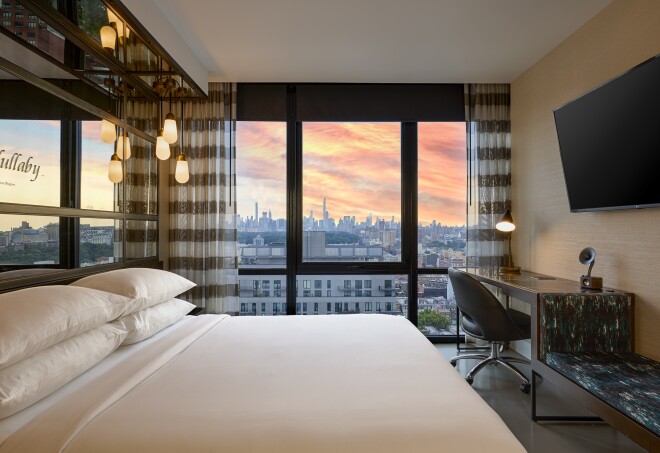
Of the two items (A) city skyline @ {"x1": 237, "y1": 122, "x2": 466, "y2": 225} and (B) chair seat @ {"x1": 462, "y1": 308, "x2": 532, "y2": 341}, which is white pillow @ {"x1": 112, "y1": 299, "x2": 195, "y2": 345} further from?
(B) chair seat @ {"x1": 462, "y1": 308, "x2": 532, "y2": 341}

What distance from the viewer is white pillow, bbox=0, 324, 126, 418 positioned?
1184mm

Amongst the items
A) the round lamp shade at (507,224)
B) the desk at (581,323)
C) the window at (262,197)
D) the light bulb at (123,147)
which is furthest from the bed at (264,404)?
the window at (262,197)

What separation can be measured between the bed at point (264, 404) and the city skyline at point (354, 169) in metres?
2.19

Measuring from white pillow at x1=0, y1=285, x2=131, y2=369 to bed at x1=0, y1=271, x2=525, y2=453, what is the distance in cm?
21

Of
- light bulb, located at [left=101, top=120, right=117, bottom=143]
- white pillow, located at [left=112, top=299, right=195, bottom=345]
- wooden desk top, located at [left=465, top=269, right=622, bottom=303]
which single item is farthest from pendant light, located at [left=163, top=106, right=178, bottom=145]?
wooden desk top, located at [left=465, top=269, right=622, bottom=303]

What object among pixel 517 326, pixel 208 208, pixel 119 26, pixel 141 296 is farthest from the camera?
pixel 208 208

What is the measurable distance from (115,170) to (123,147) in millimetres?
248

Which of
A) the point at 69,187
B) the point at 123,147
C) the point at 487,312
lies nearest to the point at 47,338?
the point at 69,187

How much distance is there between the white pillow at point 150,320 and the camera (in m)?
1.91

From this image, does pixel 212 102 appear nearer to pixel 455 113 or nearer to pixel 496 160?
pixel 455 113

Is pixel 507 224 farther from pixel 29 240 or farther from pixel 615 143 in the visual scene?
pixel 29 240

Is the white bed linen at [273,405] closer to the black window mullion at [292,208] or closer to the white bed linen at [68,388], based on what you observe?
the white bed linen at [68,388]

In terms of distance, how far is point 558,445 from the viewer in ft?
7.06

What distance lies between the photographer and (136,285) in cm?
199
